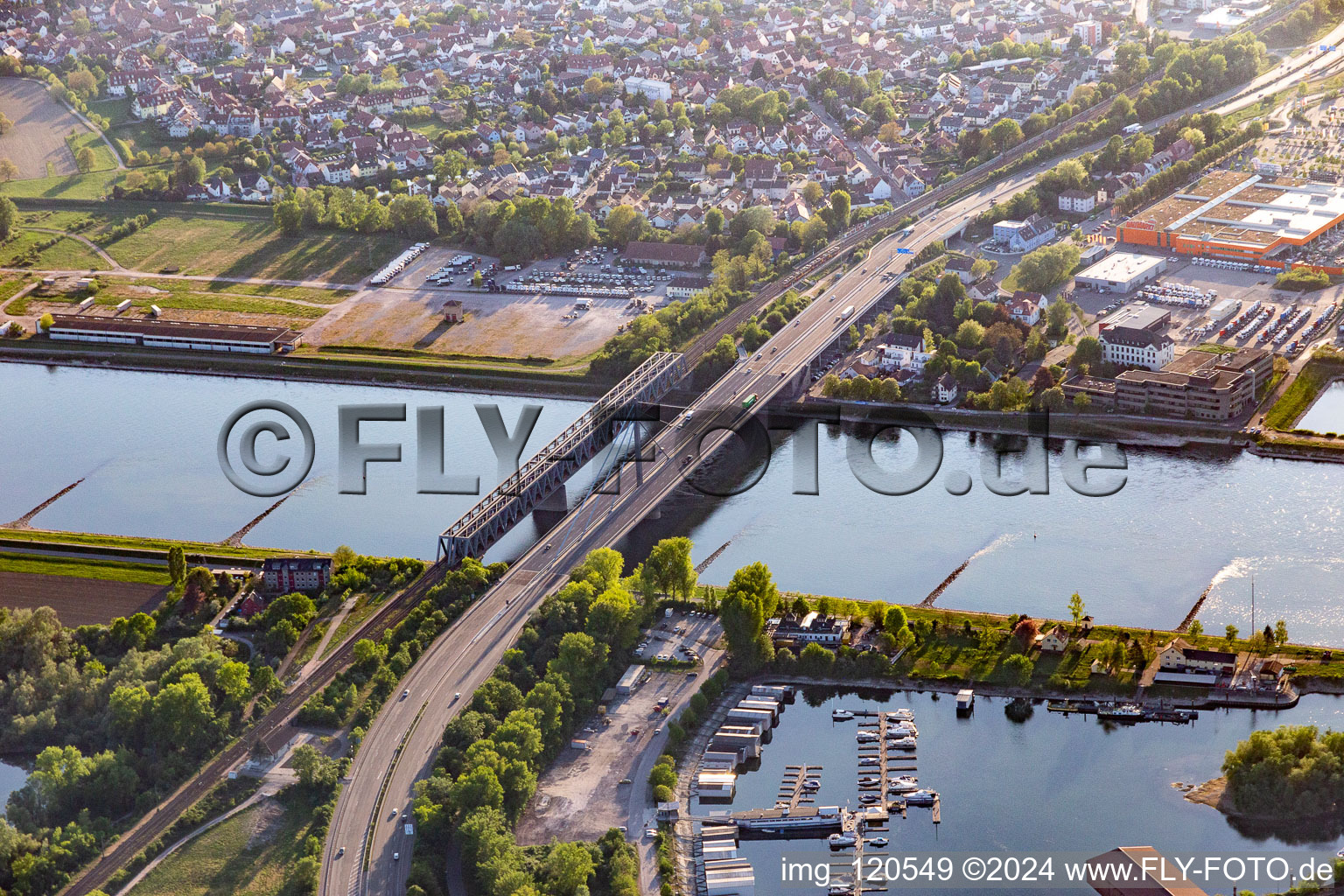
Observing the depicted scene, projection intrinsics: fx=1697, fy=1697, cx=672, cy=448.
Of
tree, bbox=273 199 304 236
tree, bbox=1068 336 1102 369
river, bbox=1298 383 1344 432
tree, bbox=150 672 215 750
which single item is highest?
tree, bbox=273 199 304 236

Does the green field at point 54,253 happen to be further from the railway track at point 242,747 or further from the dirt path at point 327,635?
the railway track at point 242,747

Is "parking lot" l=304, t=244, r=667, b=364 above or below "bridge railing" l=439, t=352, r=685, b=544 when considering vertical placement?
above

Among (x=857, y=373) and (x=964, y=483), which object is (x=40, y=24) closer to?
(x=857, y=373)

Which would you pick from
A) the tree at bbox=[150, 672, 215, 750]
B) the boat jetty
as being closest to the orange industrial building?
the boat jetty

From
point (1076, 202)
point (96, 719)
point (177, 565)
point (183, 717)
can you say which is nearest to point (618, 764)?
point (183, 717)

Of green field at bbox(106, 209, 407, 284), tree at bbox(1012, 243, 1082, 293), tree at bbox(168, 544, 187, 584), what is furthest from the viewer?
green field at bbox(106, 209, 407, 284)

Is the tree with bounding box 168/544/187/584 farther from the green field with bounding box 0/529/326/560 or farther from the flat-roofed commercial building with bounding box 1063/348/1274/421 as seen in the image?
the flat-roofed commercial building with bounding box 1063/348/1274/421
